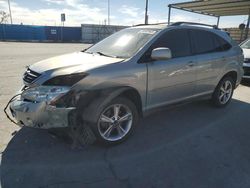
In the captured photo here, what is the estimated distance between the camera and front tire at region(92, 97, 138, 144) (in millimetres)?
3523

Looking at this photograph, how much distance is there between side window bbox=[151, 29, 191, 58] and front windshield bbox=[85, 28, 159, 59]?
20cm

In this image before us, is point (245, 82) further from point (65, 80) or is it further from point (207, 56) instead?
point (65, 80)

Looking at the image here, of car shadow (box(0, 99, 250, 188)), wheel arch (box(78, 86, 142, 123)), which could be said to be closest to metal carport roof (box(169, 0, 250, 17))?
car shadow (box(0, 99, 250, 188))

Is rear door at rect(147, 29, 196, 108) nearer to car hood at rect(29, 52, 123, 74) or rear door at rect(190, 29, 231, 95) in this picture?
rear door at rect(190, 29, 231, 95)

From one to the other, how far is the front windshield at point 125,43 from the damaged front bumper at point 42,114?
4.42 ft

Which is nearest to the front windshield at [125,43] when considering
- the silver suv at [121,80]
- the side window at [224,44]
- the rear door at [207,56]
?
the silver suv at [121,80]

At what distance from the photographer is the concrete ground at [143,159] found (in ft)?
9.51

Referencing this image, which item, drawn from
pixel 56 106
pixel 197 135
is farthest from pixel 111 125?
pixel 197 135

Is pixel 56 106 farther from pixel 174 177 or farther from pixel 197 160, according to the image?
pixel 197 160

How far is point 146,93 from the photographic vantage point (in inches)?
154

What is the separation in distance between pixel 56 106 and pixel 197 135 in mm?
2453

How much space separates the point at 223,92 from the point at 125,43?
283 centimetres

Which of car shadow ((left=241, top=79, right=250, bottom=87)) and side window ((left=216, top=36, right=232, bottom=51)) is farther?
Answer: car shadow ((left=241, top=79, right=250, bottom=87))

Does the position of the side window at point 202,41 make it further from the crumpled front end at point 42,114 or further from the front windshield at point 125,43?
the crumpled front end at point 42,114
